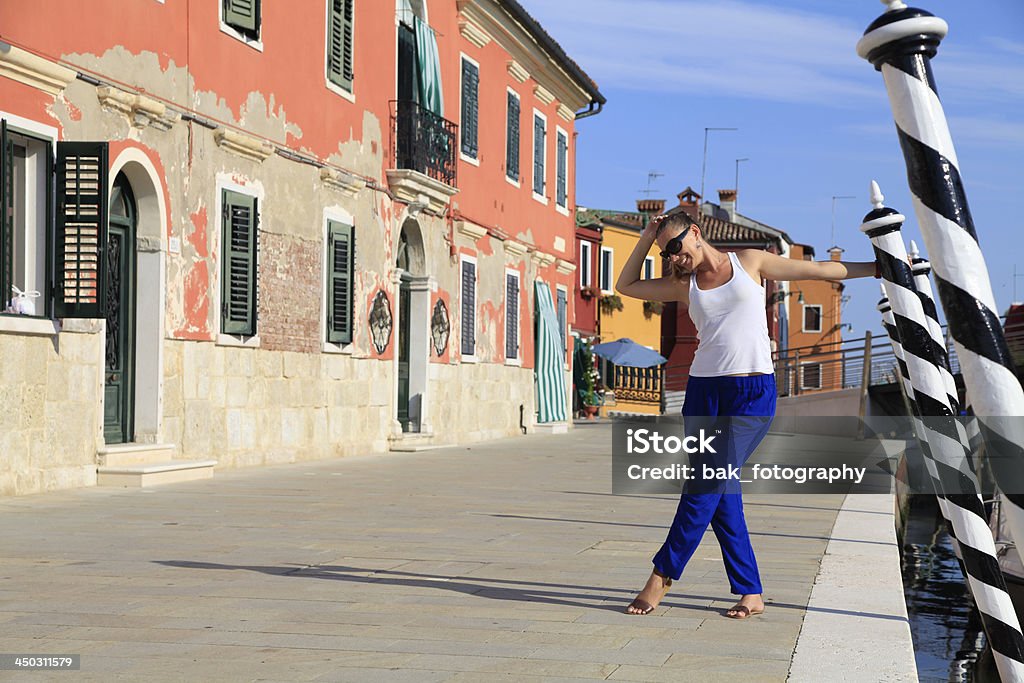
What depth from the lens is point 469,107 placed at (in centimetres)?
2364

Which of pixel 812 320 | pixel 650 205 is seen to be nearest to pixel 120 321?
pixel 650 205

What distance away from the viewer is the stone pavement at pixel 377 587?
4.99 m

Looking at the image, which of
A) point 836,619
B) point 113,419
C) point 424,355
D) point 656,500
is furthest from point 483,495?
point 424,355

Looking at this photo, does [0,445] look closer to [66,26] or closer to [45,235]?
[45,235]

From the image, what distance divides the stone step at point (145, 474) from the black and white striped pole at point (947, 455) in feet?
25.8

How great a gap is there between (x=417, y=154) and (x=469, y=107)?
3476 millimetres

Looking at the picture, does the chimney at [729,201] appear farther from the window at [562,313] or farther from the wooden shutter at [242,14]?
the wooden shutter at [242,14]

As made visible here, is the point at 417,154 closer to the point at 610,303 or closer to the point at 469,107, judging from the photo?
the point at 469,107

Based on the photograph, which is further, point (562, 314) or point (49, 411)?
point (562, 314)

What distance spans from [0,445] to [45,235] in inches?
73.7

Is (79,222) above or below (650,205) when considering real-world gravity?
below

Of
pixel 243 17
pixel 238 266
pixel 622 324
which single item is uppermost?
pixel 243 17

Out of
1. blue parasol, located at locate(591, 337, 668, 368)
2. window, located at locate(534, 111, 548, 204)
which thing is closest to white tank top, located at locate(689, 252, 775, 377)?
window, located at locate(534, 111, 548, 204)

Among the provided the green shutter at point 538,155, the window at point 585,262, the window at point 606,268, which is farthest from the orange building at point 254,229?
the window at point 606,268
